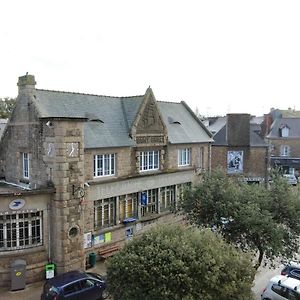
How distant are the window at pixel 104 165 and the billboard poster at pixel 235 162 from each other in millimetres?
24449

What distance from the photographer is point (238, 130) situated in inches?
1779

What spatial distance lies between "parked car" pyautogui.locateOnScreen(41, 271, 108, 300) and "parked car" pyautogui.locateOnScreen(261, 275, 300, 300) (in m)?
8.05

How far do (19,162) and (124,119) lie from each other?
25.5ft

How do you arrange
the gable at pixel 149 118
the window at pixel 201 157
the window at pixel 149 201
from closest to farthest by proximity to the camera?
the window at pixel 149 201 < the gable at pixel 149 118 < the window at pixel 201 157

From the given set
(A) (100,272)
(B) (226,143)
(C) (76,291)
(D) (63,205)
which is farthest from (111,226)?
(B) (226,143)

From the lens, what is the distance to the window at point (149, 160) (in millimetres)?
26656

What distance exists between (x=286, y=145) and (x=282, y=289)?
4500cm

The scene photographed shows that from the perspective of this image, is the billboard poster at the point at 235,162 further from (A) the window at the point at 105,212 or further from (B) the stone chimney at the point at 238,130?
(A) the window at the point at 105,212

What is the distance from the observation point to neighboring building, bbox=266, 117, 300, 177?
2307 inches

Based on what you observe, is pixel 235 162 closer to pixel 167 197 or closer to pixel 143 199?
pixel 167 197

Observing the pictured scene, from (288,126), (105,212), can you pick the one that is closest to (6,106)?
(288,126)

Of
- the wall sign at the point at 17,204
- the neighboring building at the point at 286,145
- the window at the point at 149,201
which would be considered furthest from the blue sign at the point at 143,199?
the neighboring building at the point at 286,145

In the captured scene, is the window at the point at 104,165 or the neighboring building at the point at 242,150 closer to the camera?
the window at the point at 104,165

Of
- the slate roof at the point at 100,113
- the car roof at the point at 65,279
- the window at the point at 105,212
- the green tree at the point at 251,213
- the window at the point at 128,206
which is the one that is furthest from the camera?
the window at the point at 128,206
